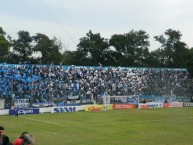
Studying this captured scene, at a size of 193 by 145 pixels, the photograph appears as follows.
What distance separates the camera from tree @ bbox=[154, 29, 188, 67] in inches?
3494

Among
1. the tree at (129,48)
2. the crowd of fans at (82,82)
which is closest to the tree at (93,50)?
the tree at (129,48)

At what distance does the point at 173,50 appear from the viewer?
92.9 meters

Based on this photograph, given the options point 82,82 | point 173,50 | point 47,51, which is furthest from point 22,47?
point 173,50

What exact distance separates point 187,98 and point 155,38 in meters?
42.8

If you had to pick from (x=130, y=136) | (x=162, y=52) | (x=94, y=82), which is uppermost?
(x=162, y=52)

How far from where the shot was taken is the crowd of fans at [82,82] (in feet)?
160

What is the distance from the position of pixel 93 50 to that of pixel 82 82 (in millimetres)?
31325

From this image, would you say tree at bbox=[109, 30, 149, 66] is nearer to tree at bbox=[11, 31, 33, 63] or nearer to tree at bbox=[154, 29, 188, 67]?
tree at bbox=[154, 29, 188, 67]

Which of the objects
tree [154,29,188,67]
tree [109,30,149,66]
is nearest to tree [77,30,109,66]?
tree [109,30,149,66]

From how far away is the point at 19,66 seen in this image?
52594 mm

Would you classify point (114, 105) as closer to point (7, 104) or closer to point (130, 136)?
point (7, 104)

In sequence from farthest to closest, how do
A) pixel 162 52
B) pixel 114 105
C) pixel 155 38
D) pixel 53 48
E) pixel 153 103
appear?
1. pixel 155 38
2. pixel 162 52
3. pixel 53 48
4. pixel 153 103
5. pixel 114 105

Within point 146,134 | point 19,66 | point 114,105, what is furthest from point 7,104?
point 146,134

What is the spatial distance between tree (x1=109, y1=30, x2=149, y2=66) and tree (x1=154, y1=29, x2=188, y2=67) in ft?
17.7
